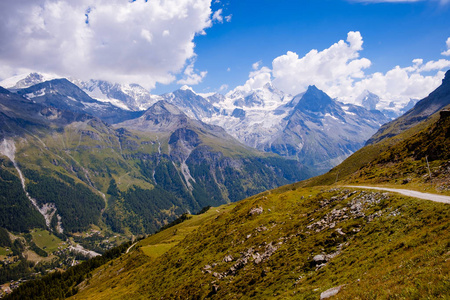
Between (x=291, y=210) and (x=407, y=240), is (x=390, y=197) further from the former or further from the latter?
(x=291, y=210)

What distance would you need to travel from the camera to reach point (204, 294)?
37.7 metres

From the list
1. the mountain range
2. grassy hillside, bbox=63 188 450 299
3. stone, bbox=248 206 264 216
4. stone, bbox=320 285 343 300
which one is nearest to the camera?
grassy hillside, bbox=63 188 450 299

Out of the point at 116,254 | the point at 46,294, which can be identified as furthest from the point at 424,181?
the point at 116,254

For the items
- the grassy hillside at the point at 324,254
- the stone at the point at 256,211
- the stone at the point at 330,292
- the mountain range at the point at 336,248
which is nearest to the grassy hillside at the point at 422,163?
the mountain range at the point at 336,248

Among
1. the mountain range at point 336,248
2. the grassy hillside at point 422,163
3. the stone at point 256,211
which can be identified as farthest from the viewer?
the stone at point 256,211

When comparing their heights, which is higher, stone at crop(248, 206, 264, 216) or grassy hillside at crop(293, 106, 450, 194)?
stone at crop(248, 206, 264, 216)

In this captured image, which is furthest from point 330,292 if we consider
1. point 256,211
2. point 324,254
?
point 256,211

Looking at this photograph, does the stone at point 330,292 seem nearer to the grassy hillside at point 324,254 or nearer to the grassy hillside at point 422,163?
the grassy hillside at point 324,254

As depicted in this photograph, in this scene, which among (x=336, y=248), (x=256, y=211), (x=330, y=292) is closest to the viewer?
(x=330, y=292)

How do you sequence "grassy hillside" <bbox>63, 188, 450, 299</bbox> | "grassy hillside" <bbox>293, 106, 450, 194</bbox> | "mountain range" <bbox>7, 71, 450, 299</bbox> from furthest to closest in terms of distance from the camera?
1. "grassy hillside" <bbox>293, 106, 450, 194</bbox>
2. "mountain range" <bbox>7, 71, 450, 299</bbox>
3. "grassy hillside" <bbox>63, 188, 450, 299</bbox>

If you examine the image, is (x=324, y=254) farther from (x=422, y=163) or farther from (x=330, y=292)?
(x=422, y=163)

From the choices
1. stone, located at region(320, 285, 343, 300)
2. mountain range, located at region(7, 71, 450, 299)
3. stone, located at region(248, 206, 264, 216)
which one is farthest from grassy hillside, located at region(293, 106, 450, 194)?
stone, located at region(248, 206, 264, 216)

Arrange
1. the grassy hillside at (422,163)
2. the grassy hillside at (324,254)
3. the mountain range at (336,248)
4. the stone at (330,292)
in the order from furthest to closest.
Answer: the grassy hillside at (422,163)
the stone at (330,292)
the mountain range at (336,248)
the grassy hillside at (324,254)

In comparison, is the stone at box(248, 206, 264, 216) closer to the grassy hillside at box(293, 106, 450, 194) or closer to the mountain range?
the mountain range
